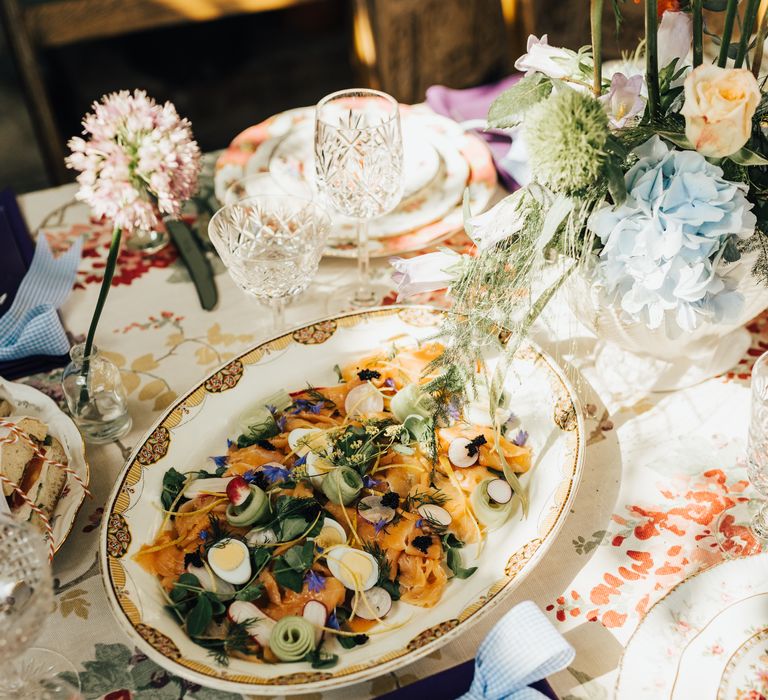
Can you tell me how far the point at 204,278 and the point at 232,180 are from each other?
209 millimetres

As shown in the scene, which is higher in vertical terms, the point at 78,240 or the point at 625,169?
the point at 625,169

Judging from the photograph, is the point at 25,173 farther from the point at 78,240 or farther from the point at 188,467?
the point at 188,467

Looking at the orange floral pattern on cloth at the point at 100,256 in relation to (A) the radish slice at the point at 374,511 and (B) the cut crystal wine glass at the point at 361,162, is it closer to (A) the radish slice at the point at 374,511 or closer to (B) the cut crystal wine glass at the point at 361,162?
(B) the cut crystal wine glass at the point at 361,162

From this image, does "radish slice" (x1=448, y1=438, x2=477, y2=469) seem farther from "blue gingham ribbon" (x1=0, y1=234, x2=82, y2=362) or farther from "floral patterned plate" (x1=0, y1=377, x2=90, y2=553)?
"blue gingham ribbon" (x1=0, y1=234, x2=82, y2=362)

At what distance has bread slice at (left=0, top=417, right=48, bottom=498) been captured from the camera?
0.89 m

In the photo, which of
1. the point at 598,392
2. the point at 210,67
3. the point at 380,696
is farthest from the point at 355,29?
the point at 380,696

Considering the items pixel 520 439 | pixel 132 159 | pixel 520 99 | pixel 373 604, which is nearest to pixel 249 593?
pixel 373 604

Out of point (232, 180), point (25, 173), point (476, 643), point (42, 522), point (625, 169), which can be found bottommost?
point (25, 173)

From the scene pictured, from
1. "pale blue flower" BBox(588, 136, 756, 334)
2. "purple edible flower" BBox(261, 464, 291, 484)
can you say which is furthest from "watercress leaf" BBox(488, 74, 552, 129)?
"purple edible flower" BBox(261, 464, 291, 484)

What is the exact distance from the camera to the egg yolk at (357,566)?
82cm

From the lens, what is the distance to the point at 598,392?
1.10 metres

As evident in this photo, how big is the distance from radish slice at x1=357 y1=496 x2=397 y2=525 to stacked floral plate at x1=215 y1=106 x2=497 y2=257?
50cm

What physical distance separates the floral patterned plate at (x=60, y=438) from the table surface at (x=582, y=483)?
4cm

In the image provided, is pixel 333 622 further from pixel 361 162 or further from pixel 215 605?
pixel 361 162
